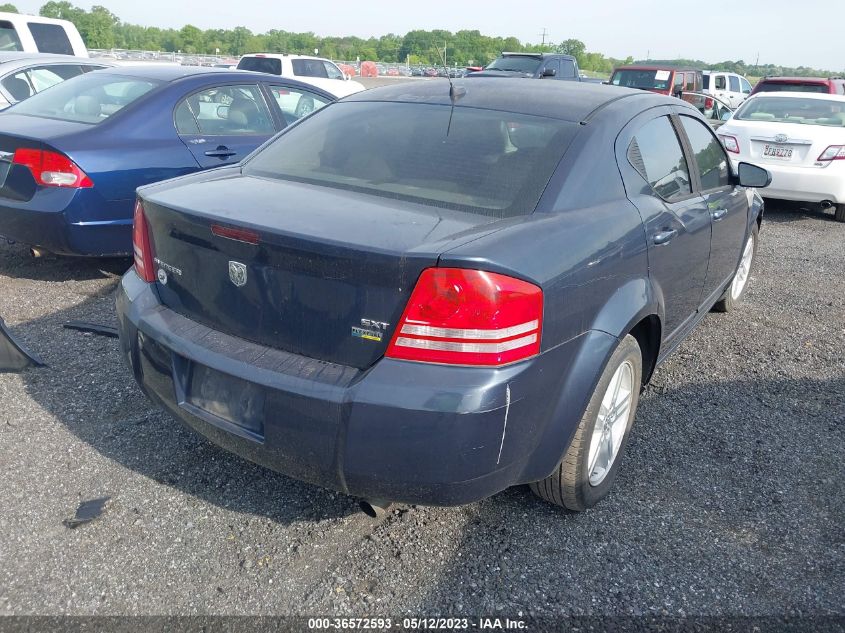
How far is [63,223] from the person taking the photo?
468 cm

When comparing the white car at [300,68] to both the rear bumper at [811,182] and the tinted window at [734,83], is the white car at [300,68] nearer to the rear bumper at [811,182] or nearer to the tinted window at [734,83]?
the rear bumper at [811,182]

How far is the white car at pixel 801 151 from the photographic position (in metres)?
8.17

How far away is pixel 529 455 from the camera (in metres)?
2.36

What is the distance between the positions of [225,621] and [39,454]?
1364mm

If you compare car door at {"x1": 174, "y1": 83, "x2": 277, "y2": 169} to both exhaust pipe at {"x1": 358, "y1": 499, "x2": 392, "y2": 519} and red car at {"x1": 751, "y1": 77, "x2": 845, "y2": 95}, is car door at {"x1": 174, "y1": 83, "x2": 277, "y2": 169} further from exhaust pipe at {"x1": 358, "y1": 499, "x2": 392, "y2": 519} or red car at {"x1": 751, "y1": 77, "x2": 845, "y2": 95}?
red car at {"x1": 751, "y1": 77, "x2": 845, "y2": 95}

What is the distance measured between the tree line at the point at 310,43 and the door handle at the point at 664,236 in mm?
55308

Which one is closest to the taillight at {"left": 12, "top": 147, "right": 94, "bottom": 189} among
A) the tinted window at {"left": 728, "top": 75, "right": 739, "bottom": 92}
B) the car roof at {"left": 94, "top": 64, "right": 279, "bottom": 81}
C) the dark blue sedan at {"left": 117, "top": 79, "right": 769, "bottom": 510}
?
the car roof at {"left": 94, "top": 64, "right": 279, "bottom": 81}

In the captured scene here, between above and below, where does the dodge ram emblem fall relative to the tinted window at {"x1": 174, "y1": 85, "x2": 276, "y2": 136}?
above

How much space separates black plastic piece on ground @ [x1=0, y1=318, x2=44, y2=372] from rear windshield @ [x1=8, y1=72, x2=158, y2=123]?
2042 mm

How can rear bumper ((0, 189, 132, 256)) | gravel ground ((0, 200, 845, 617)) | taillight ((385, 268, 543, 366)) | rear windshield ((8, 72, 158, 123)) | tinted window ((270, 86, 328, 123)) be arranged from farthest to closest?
tinted window ((270, 86, 328, 123)) → rear windshield ((8, 72, 158, 123)) → rear bumper ((0, 189, 132, 256)) → gravel ground ((0, 200, 845, 617)) → taillight ((385, 268, 543, 366))

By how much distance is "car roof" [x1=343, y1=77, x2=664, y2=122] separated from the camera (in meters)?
3.05

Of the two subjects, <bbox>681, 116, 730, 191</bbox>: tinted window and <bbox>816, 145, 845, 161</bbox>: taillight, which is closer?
<bbox>681, 116, 730, 191</bbox>: tinted window

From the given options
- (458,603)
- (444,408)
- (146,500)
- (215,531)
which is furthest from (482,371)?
(146,500)

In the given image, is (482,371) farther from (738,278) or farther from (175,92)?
(175,92)
